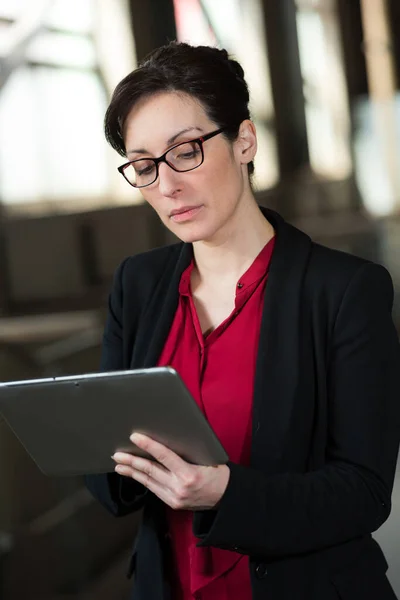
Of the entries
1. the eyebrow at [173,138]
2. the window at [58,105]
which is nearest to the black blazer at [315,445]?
the eyebrow at [173,138]

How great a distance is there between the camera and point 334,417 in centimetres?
139

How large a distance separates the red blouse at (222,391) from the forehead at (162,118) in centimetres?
27

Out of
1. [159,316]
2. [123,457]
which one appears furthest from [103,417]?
[159,316]

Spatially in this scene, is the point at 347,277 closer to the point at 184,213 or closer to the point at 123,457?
the point at 184,213

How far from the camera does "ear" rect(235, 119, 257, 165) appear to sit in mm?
1573

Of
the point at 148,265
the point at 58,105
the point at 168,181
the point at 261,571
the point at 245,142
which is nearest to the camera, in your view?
the point at 261,571

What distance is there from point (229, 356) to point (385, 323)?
0.88ft

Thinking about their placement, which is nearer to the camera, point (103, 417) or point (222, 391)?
point (103, 417)

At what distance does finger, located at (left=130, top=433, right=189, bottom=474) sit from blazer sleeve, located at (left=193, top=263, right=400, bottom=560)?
9 cm

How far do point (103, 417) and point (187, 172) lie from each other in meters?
0.47

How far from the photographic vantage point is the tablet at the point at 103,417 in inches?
46.8

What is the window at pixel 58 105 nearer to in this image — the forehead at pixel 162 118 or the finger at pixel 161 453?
the forehead at pixel 162 118

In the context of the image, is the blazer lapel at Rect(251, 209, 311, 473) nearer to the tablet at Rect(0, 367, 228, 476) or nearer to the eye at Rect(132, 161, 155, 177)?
the tablet at Rect(0, 367, 228, 476)

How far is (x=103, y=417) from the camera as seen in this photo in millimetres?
1264
